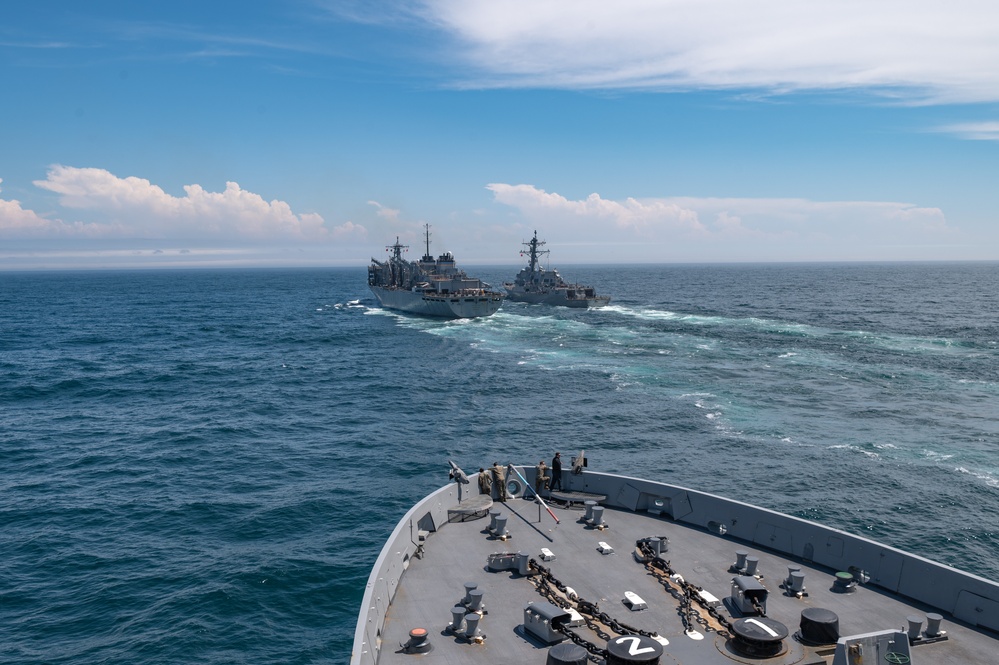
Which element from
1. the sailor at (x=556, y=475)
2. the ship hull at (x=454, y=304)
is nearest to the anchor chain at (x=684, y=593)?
the sailor at (x=556, y=475)

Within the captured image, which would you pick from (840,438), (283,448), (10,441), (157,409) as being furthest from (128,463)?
(840,438)

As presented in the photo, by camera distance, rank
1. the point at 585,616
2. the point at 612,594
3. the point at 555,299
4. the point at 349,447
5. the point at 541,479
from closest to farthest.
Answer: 1. the point at 585,616
2. the point at 612,594
3. the point at 541,479
4. the point at 349,447
5. the point at 555,299

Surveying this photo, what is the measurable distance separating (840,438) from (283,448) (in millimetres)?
41141

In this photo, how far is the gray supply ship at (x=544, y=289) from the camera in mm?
151250

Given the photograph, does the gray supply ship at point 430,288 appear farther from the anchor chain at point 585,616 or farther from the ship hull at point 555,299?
the anchor chain at point 585,616

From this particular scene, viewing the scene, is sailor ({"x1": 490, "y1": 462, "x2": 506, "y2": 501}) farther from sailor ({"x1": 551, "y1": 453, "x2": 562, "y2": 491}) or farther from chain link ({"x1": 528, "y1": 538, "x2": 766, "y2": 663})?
chain link ({"x1": 528, "y1": 538, "x2": 766, "y2": 663})

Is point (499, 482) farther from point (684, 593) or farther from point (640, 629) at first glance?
point (640, 629)

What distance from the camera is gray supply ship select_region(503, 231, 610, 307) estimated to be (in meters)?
151

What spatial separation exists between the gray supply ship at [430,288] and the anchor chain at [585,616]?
11127cm

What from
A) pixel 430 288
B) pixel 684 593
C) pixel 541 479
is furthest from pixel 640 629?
pixel 430 288

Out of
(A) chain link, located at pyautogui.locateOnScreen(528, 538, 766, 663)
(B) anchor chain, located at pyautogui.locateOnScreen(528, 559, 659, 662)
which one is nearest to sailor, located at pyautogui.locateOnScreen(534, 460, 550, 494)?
(A) chain link, located at pyautogui.locateOnScreen(528, 538, 766, 663)

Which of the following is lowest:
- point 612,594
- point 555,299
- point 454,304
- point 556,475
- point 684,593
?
point 612,594

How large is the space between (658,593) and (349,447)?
116 feet

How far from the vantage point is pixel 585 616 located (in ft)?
45.8
